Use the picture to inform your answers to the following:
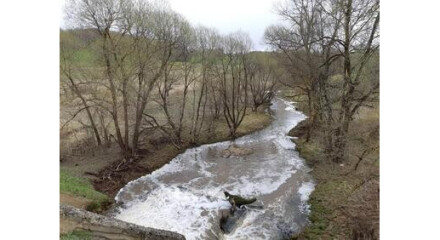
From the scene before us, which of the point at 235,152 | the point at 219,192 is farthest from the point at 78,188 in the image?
the point at 235,152

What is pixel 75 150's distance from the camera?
1541 centimetres

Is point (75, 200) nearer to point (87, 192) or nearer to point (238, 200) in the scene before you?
point (87, 192)

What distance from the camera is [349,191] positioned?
31.2ft

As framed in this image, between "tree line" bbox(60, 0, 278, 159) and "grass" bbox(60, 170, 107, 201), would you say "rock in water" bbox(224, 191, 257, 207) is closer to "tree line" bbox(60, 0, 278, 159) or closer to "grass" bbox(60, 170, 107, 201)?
"grass" bbox(60, 170, 107, 201)

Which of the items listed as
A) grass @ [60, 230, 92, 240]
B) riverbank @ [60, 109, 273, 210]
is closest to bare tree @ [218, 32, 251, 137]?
riverbank @ [60, 109, 273, 210]

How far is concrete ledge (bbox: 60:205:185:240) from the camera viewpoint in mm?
6020

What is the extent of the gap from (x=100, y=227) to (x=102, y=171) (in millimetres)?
7691

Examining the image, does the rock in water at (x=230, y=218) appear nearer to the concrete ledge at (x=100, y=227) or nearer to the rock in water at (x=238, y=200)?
the rock in water at (x=238, y=200)

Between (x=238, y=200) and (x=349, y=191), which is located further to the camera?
(x=238, y=200)

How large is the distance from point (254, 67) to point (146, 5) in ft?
42.6

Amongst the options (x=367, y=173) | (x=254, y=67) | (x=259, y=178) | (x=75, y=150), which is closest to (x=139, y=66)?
(x=75, y=150)

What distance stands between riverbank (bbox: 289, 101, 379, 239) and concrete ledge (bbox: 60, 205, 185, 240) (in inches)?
164

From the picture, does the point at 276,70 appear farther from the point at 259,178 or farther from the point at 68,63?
the point at 68,63

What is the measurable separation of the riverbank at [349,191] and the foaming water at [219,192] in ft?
1.53
